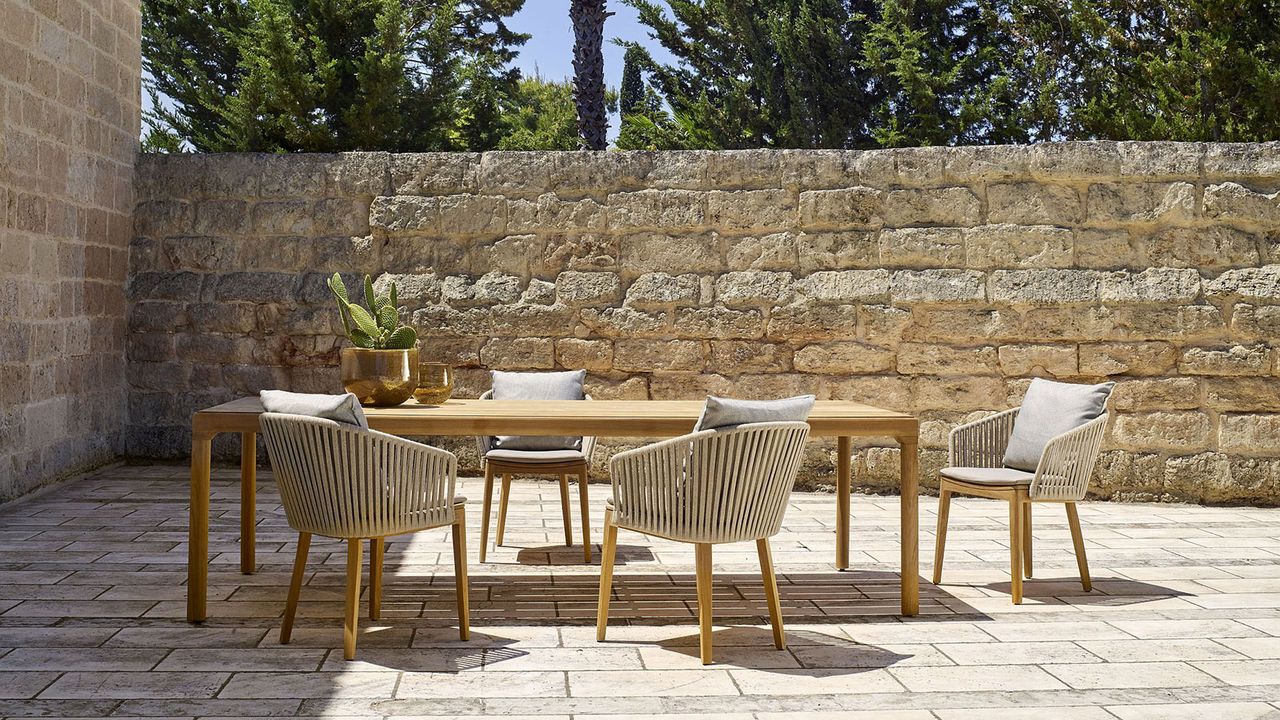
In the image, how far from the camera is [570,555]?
4.78 meters

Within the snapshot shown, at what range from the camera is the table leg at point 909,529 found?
381cm

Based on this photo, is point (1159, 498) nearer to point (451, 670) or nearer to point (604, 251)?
point (604, 251)

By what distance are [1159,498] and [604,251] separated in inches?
126

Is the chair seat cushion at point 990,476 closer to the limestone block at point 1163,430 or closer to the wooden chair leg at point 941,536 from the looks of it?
the wooden chair leg at point 941,536

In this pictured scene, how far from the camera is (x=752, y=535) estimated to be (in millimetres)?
3367

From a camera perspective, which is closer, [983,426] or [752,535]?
[752,535]

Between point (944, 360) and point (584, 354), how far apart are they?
1939 mm

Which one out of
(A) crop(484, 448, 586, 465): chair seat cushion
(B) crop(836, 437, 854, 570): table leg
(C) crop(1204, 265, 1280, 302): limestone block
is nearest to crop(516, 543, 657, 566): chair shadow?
(A) crop(484, 448, 586, 465): chair seat cushion

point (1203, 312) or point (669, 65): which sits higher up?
point (669, 65)

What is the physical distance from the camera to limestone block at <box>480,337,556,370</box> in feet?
21.7

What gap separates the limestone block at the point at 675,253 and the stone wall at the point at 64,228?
293cm

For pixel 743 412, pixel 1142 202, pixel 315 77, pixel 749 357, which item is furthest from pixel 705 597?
pixel 315 77

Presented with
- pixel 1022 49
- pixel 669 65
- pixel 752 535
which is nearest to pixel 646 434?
pixel 752 535

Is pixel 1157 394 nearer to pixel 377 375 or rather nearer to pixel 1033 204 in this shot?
pixel 1033 204
